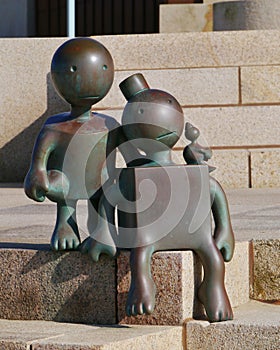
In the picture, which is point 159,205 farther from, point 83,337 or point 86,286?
point 83,337

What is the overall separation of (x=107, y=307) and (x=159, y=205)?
0.45m

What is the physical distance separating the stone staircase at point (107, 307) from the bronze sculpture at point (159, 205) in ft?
0.21

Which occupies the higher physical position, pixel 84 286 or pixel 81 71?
pixel 81 71

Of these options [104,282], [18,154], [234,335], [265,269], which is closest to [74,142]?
[104,282]

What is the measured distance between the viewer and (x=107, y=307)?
3.62 meters

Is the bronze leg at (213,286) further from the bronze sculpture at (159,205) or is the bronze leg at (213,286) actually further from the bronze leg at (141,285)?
the bronze leg at (141,285)

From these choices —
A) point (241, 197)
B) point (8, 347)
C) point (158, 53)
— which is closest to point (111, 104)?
point (158, 53)

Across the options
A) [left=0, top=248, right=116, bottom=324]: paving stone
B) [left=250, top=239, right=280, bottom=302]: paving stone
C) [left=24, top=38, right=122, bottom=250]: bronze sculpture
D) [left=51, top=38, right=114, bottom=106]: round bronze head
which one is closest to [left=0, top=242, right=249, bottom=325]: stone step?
[left=0, top=248, right=116, bottom=324]: paving stone

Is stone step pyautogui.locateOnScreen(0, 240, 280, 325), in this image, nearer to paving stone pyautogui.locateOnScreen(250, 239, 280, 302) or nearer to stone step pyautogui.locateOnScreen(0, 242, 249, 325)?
stone step pyautogui.locateOnScreen(0, 242, 249, 325)

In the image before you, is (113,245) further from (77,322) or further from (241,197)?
(241,197)

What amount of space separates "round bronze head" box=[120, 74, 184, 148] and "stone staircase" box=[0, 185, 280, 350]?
0.47 m

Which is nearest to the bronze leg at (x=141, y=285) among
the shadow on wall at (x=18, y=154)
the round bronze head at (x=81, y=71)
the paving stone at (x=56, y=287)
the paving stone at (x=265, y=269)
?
the paving stone at (x=56, y=287)

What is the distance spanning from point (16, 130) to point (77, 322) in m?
6.18

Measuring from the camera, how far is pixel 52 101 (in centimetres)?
950
